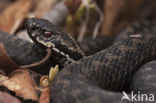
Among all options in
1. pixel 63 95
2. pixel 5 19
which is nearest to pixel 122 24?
pixel 5 19

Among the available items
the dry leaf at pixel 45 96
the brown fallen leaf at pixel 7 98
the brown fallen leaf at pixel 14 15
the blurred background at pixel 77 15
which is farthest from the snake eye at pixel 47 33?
the brown fallen leaf at pixel 14 15

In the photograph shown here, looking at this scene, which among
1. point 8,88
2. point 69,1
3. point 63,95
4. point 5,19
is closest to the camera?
point 63,95

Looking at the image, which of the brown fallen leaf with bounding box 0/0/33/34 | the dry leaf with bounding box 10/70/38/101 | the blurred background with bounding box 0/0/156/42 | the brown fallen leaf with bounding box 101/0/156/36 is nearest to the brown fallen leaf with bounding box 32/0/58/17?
the blurred background with bounding box 0/0/156/42

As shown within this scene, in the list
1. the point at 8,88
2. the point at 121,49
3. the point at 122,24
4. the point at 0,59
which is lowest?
the point at 122,24

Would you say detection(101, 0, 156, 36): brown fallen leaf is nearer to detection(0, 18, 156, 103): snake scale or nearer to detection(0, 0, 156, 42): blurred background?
detection(0, 0, 156, 42): blurred background

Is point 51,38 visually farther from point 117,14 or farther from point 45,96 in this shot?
point 117,14

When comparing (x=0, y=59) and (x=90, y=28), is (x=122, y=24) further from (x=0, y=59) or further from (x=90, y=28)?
(x=0, y=59)

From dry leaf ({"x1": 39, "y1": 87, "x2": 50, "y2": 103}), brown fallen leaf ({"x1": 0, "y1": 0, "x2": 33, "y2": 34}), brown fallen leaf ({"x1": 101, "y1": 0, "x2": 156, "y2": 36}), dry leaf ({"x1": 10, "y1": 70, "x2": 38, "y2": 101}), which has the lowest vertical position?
brown fallen leaf ({"x1": 101, "y1": 0, "x2": 156, "y2": 36})
